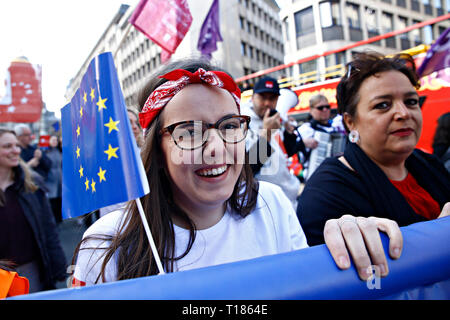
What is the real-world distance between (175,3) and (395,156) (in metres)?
3.78

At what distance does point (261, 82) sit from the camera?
310 cm

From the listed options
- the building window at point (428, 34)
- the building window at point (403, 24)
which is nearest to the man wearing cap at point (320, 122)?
the building window at point (403, 24)

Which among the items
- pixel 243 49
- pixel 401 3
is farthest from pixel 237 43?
pixel 401 3

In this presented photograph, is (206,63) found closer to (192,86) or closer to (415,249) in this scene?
(192,86)

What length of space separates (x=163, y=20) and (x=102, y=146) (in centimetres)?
390

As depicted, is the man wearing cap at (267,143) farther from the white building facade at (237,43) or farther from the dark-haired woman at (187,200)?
the white building facade at (237,43)

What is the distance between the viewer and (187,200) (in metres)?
1.17

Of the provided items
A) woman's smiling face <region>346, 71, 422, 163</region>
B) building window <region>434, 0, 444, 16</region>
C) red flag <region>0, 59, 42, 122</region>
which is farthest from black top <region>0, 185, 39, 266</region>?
building window <region>434, 0, 444, 16</region>

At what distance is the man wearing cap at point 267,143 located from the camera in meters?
2.49

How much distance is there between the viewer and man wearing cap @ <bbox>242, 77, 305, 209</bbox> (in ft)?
8.18

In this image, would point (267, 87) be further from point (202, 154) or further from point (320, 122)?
point (202, 154)

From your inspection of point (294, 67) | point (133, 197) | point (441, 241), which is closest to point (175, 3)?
point (133, 197)

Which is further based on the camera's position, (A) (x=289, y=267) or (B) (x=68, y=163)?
(B) (x=68, y=163)

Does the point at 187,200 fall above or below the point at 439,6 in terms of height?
below
